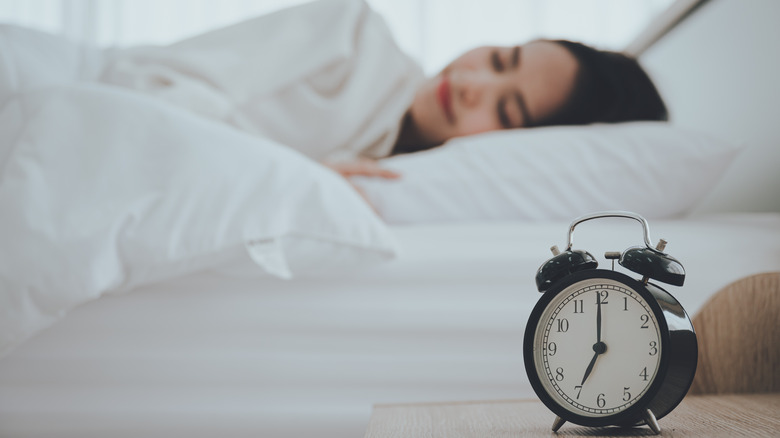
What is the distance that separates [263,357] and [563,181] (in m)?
0.48

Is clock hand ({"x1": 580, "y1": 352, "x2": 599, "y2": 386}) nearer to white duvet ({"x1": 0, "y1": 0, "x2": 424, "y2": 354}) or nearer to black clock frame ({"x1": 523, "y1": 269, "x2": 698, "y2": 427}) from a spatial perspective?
black clock frame ({"x1": 523, "y1": 269, "x2": 698, "y2": 427})

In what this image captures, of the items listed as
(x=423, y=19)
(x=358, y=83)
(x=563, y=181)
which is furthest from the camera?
(x=423, y=19)

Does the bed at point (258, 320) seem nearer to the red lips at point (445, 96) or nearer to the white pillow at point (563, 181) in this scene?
the white pillow at point (563, 181)

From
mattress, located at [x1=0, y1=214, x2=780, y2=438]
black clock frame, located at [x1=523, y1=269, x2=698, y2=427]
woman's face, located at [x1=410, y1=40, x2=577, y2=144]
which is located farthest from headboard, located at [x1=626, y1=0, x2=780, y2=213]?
black clock frame, located at [x1=523, y1=269, x2=698, y2=427]

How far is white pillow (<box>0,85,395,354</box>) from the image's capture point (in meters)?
0.51

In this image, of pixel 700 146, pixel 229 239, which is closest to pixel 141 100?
pixel 229 239

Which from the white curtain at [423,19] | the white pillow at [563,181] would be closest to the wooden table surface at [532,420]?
the white pillow at [563,181]

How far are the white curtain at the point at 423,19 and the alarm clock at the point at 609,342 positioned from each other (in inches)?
63.3

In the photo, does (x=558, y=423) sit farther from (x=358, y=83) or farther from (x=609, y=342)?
(x=358, y=83)

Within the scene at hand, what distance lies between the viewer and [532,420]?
1.43 ft

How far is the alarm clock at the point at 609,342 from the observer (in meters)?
0.39

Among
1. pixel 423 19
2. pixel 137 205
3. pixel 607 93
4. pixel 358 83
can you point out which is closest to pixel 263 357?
pixel 137 205

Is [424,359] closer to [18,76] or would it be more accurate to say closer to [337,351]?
[337,351]

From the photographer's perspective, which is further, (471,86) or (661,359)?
(471,86)
